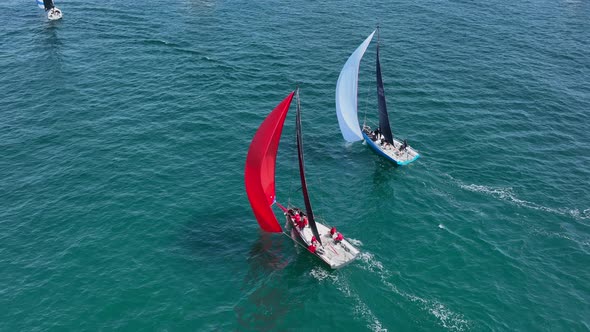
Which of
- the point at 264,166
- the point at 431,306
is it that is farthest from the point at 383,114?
the point at 431,306

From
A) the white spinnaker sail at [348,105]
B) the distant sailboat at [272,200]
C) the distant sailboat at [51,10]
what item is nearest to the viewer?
the distant sailboat at [272,200]

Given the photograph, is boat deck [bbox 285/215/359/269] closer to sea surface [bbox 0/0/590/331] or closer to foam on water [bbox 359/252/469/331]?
sea surface [bbox 0/0/590/331]

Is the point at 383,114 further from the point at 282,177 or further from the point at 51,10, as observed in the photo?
the point at 51,10

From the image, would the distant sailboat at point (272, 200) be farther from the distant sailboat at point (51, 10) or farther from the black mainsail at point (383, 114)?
the distant sailboat at point (51, 10)

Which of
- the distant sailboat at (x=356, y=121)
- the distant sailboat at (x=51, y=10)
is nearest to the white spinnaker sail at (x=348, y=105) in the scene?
the distant sailboat at (x=356, y=121)

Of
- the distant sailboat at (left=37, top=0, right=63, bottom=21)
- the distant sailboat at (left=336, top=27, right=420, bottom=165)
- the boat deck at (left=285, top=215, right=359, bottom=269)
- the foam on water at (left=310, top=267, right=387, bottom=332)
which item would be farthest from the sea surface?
the distant sailboat at (left=336, top=27, right=420, bottom=165)
